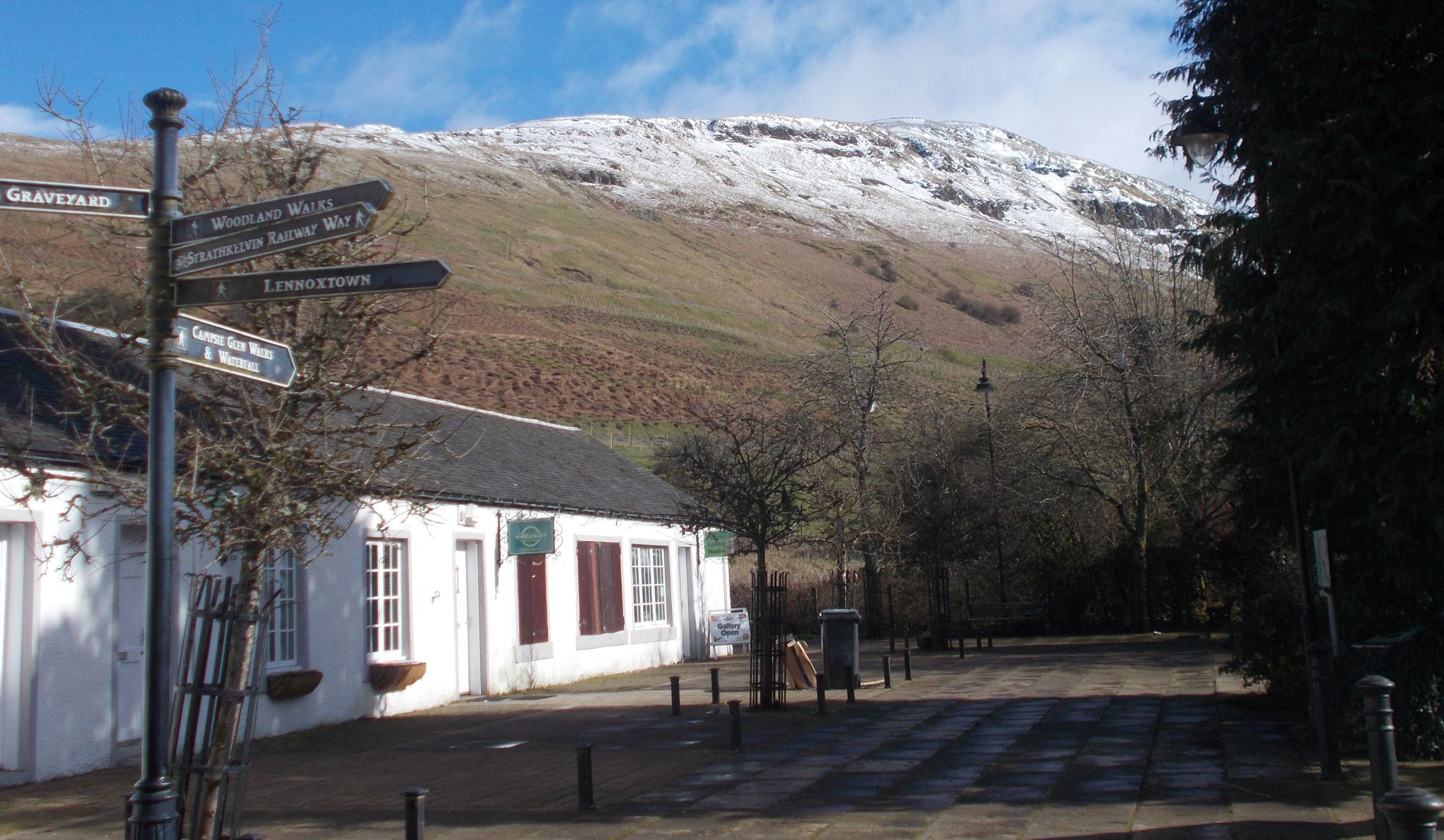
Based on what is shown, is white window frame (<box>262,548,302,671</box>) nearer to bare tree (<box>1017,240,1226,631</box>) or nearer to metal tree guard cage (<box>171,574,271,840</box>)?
metal tree guard cage (<box>171,574,271,840</box>)

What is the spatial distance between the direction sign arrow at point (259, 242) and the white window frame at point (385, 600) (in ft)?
32.1

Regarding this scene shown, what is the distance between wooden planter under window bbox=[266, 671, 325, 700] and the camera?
41.7ft

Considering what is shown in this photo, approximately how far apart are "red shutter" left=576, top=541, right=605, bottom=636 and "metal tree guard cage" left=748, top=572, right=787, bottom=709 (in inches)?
227

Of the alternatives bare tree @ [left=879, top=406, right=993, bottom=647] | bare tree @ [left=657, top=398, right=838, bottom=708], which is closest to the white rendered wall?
bare tree @ [left=657, top=398, right=838, bottom=708]

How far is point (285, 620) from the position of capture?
43.5 ft

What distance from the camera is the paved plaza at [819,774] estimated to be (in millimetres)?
7727

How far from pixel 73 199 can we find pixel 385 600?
34.1ft

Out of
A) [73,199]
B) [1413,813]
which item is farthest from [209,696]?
[1413,813]

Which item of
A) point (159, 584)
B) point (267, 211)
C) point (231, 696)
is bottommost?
point (231, 696)

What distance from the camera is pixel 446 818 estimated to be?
27.5 feet

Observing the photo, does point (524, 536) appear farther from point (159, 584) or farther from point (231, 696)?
point (159, 584)

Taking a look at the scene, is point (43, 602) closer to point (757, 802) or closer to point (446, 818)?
point (446, 818)

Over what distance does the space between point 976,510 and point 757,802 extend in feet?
63.4

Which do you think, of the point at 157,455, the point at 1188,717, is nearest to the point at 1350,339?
the point at 1188,717
